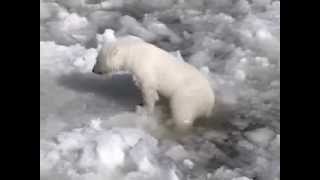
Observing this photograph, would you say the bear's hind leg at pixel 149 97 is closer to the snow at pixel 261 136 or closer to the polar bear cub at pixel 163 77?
the polar bear cub at pixel 163 77

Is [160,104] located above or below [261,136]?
above

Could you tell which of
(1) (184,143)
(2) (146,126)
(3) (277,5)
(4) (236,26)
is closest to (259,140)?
(1) (184,143)

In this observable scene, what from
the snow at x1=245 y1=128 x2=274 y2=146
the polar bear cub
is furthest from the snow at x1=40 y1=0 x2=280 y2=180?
the polar bear cub

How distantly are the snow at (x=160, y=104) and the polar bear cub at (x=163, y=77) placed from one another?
0.47ft

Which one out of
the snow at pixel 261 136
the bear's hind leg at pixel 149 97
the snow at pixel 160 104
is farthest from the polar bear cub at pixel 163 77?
the snow at pixel 261 136

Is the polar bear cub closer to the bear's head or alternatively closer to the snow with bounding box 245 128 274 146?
the bear's head

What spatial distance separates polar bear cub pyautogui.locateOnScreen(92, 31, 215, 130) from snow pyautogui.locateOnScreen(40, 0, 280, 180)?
0.47 feet

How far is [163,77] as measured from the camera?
187 inches

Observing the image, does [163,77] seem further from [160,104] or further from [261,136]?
[261,136]

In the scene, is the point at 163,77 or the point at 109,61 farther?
the point at 109,61

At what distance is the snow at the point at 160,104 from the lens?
169 inches

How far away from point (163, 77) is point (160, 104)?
0.99 ft

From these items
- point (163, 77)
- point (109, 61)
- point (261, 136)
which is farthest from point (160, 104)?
point (261, 136)
